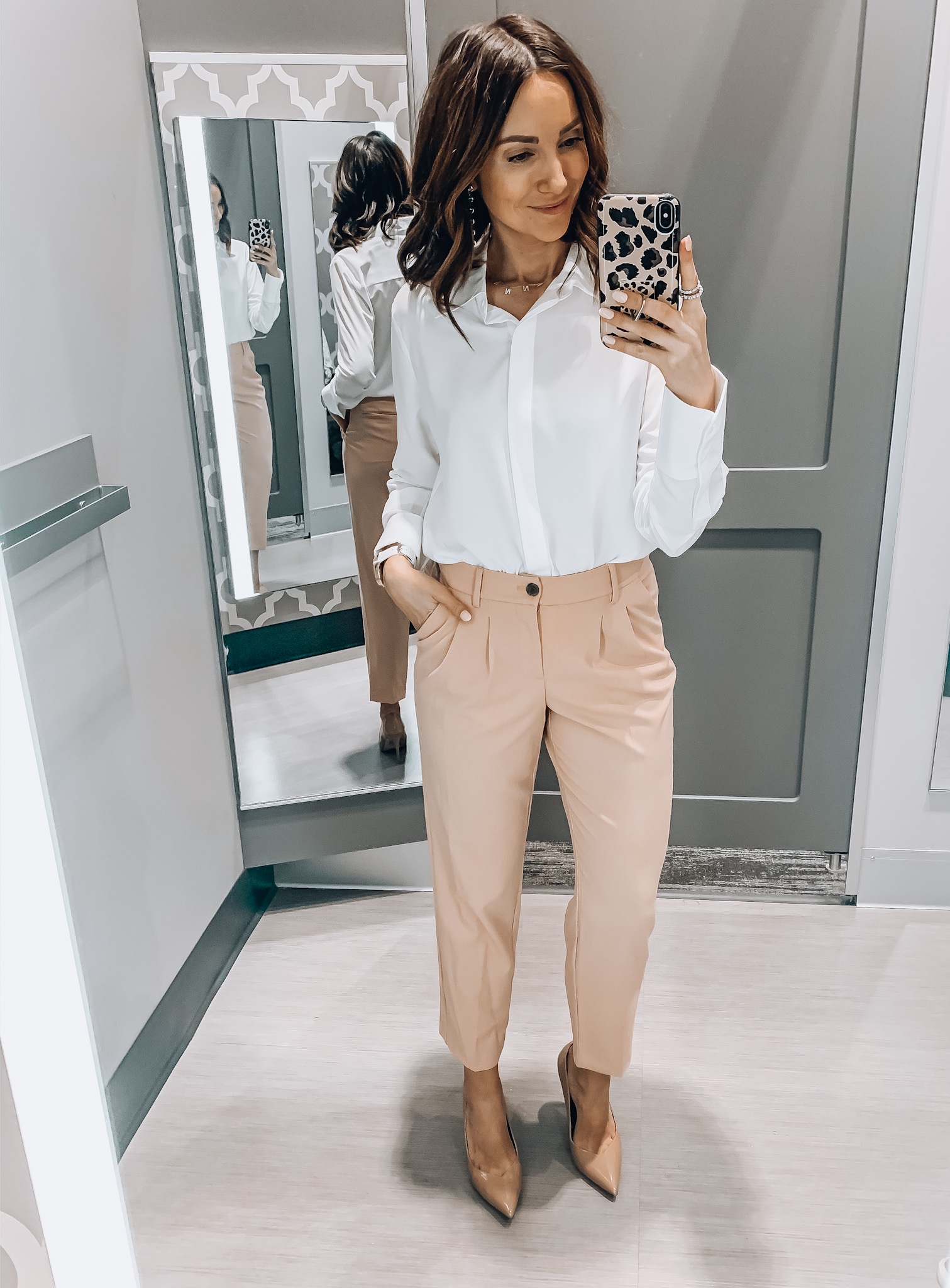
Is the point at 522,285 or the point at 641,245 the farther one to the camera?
the point at 522,285

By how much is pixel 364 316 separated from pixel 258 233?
0.18 meters

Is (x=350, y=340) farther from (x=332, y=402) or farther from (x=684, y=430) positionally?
(x=684, y=430)

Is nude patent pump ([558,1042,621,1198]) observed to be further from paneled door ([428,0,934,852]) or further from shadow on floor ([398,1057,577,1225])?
paneled door ([428,0,934,852])

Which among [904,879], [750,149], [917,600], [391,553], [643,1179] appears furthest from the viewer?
[904,879]


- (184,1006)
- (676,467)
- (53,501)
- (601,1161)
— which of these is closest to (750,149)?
(676,467)

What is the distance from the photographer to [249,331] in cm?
143

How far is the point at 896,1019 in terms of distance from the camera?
1.49 meters

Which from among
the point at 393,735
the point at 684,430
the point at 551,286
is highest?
the point at 551,286

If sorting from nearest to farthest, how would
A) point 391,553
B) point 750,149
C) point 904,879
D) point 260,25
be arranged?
point 391,553 → point 260,25 → point 750,149 → point 904,879

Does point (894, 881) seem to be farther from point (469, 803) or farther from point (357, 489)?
point (357, 489)

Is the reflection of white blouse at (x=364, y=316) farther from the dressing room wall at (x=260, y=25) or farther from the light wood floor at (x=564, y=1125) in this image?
the light wood floor at (x=564, y=1125)

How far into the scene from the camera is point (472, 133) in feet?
2.99

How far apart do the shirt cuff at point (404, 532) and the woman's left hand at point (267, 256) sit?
1.59 ft

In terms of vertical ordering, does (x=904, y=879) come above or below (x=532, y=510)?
below
